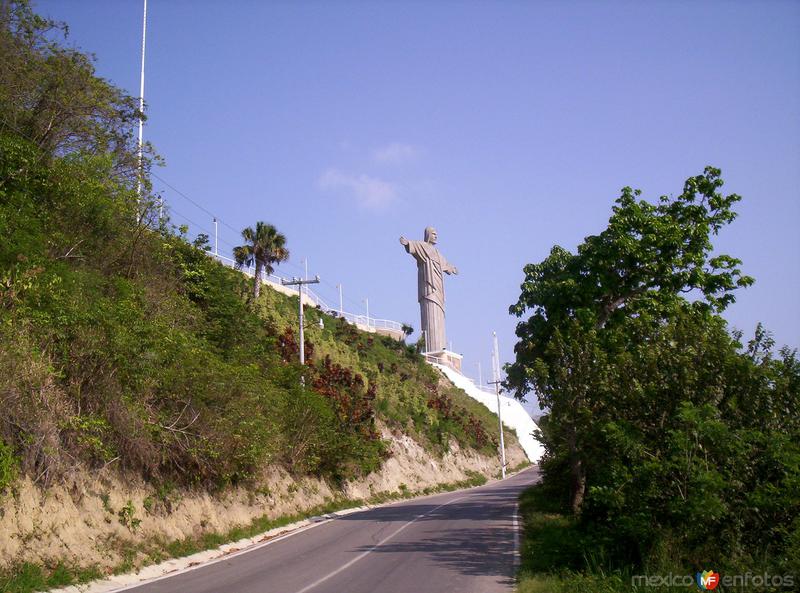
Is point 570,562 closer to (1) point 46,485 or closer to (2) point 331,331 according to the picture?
(1) point 46,485

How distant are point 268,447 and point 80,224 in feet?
28.5

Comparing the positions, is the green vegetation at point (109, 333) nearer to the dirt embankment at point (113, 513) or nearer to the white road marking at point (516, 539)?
the dirt embankment at point (113, 513)

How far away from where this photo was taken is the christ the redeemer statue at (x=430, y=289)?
66562 millimetres

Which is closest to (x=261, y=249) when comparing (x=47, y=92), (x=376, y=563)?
(x=47, y=92)

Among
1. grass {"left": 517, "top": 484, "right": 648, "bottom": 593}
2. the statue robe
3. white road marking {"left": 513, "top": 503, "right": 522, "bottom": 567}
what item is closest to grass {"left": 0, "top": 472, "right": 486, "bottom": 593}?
white road marking {"left": 513, "top": 503, "right": 522, "bottom": 567}

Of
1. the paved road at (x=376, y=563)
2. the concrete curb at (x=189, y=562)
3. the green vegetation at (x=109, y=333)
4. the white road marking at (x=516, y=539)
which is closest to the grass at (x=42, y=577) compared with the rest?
the concrete curb at (x=189, y=562)

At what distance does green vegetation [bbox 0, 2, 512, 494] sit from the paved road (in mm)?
3181

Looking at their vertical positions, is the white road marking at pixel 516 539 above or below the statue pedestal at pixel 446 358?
below

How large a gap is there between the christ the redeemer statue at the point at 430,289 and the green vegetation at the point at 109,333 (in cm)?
3469

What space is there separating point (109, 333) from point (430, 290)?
51.1m

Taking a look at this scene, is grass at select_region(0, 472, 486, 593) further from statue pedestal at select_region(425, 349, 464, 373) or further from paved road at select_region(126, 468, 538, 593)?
statue pedestal at select_region(425, 349, 464, 373)

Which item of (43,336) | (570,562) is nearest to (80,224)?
(43,336)

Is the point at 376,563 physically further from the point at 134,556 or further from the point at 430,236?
the point at 430,236

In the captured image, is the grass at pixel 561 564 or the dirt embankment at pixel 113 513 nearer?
the grass at pixel 561 564
